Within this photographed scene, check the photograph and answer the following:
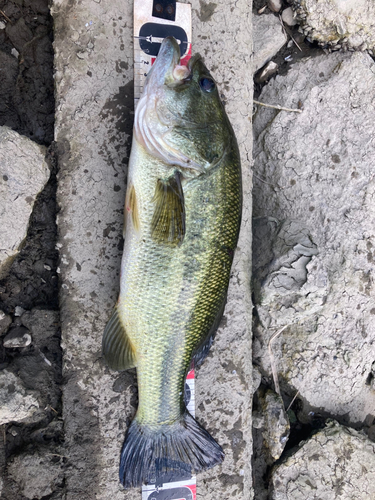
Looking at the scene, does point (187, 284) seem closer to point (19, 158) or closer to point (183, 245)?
point (183, 245)

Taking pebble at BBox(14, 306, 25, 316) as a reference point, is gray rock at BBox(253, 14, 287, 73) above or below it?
above

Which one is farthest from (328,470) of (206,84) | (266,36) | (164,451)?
(266,36)

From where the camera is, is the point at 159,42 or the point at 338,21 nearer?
the point at 159,42

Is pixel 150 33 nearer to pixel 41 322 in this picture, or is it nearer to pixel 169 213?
pixel 169 213

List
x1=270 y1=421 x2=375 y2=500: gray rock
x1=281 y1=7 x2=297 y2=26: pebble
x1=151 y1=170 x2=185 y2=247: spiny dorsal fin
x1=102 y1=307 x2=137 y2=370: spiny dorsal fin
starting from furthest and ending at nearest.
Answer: x1=281 y1=7 x2=297 y2=26: pebble → x1=270 y1=421 x2=375 y2=500: gray rock → x1=102 y1=307 x2=137 y2=370: spiny dorsal fin → x1=151 y1=170 x2=185 y2=247: spiny dorsal fin

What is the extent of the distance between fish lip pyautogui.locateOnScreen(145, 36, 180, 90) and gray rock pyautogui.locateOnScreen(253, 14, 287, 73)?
101 centimetres

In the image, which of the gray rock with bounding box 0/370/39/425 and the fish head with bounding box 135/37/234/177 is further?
the gray rock with bounding box 0/370/39/425

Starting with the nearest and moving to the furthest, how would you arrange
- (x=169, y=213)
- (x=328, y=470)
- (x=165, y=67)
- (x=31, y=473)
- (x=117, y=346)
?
(x=169, y=213), (x=165, y=67), (x=117, y=346), (x=31, y=473), (x=328, y=470)

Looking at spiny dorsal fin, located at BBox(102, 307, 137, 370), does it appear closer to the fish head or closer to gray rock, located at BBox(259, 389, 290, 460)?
the fish head

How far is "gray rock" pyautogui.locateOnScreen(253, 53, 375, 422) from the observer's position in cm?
288

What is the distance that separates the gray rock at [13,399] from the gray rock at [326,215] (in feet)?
5.55

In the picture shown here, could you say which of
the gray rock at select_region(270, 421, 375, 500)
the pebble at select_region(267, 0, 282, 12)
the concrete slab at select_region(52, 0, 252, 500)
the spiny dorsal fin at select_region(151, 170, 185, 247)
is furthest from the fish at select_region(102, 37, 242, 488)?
the pebble at select_region(267, 0, 282, 12)

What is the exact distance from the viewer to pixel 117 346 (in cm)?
Result: 241

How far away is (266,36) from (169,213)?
1.83 metres
